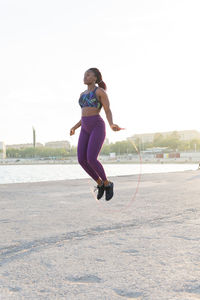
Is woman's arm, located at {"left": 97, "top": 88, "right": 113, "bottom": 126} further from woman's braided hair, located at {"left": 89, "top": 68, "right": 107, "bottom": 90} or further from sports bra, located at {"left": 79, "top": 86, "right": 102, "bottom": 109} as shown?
woman's braided hair, located at {"left": 89, "top": 68, "right": 107, "bottom": 90}

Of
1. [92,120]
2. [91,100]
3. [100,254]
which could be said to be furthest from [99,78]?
[100,254]

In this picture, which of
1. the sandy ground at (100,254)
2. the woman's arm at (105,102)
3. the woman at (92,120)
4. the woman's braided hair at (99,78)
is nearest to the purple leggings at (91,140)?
the woman at (92,120)

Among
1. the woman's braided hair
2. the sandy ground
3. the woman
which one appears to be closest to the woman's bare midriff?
the woman

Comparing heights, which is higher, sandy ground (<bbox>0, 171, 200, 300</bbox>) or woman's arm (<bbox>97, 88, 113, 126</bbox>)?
woman's arm (<bbox>97, 88, 113, 126</bbox>)

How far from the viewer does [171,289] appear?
486 centimetres

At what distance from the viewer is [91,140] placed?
405cm

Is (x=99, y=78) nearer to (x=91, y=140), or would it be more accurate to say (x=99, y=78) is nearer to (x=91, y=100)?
(x=91, y=100)

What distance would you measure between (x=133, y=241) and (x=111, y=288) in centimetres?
273

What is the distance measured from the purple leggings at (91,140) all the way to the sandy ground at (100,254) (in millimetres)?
884

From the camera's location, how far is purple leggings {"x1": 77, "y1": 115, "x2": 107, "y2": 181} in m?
4.04

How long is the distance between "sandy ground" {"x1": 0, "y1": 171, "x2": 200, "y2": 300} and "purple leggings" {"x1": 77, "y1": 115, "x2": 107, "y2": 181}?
2.90 ft

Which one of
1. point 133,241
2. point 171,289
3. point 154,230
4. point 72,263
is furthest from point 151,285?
point 154,230

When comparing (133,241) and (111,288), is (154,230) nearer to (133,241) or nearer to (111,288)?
(133,241)

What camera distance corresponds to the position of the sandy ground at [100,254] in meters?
4.90
